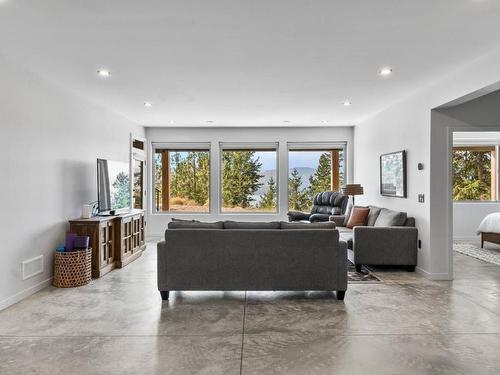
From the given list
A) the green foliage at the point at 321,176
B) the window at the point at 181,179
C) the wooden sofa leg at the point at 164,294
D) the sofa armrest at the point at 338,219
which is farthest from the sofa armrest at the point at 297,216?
the wooden sofa leg at the point at 164,294

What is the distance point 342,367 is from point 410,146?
12.3 feet

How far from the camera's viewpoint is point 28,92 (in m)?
4.01

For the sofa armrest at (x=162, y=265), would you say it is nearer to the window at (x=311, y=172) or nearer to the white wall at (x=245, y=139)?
the white wall at (x=245, y=139)

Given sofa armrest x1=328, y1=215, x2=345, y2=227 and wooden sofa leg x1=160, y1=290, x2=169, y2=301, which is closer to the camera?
wooden sofa leg x1=160, y1=290, x2=169, y2=301

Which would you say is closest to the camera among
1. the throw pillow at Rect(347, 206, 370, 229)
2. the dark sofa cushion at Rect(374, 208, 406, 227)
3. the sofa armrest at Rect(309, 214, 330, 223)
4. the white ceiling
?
the white ceiling

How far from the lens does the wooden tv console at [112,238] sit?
4695 millimetres

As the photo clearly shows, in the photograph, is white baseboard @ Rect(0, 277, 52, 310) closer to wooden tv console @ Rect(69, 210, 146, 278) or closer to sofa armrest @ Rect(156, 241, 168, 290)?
wooden tv console @ Rect(69, 210, 146, 278)

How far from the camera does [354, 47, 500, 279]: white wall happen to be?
12.8 ft

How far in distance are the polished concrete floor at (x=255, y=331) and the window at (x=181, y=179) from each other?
401cm

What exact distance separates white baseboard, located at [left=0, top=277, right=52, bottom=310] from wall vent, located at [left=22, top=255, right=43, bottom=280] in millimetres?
146

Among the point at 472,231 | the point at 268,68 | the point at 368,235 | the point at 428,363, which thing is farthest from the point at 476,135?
the point at 428,363

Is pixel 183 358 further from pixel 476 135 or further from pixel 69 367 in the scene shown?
pixel 476 135

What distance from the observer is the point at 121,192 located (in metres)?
6.18

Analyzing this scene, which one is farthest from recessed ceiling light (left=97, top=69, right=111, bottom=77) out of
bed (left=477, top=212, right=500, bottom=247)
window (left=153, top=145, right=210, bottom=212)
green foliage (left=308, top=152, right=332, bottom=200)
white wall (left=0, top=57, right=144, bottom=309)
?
bed (left=477, top=212, right=500, bottom=247)
